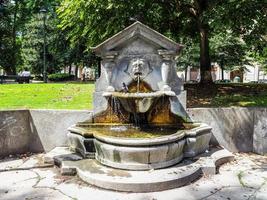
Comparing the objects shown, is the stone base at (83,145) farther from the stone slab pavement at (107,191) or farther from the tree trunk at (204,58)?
the tree trunk at (204,58)

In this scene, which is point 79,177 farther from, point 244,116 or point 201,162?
point 244,116

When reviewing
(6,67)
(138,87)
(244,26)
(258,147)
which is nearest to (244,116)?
(258,147)

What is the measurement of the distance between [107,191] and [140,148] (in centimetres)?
85

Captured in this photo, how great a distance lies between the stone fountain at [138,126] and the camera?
5.38 metres

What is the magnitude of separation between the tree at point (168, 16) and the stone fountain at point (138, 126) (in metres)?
2.80

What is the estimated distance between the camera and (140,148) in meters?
5.39

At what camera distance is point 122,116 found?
6867 millimetres

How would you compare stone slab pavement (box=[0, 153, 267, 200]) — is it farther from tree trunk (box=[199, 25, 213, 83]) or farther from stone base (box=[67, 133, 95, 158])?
tree trunk (box=[199, 25, 213, 83])

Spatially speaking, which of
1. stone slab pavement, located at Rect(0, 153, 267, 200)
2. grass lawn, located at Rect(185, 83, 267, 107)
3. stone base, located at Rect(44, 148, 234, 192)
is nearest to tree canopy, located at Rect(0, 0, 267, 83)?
grass lawn, located at Rect(185, 83, 267, 107)

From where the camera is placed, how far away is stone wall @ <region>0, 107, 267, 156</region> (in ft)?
23.1

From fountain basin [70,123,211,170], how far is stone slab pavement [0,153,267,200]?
1.97 ft

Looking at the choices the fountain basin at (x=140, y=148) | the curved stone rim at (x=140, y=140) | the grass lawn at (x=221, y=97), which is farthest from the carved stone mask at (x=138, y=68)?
the grass lawn at (x=221, y=97)

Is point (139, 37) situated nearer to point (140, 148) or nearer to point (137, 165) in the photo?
point (140, 148)

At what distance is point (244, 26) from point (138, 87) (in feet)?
14.1
